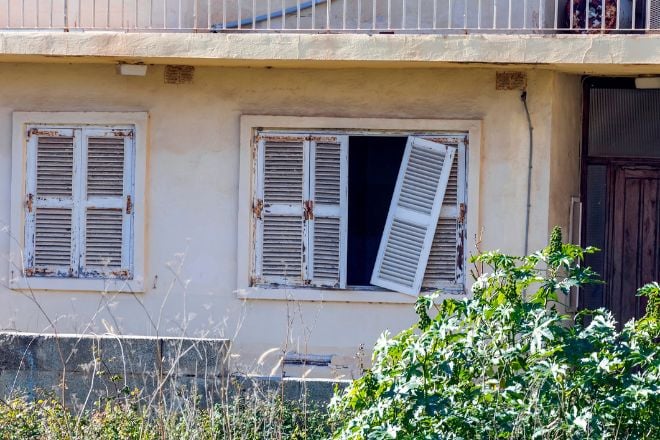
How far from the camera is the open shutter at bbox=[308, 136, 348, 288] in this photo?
11.0 meters

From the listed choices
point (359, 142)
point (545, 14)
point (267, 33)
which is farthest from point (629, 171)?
point (267, 33)

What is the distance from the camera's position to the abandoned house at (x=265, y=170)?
1082 cm

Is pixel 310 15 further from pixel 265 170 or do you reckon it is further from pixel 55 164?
pixel 55 164

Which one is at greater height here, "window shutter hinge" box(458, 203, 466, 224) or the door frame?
the door frame

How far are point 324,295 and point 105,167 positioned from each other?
2283 millimetres

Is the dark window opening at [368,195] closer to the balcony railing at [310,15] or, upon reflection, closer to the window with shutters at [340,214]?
the window with shutters at [340,214]

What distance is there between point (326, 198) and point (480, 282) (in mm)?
4341

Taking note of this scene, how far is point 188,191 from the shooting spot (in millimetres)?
11133

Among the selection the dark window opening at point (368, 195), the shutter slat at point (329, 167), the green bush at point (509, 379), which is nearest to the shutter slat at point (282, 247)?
the shutter slat at point (329, 167)

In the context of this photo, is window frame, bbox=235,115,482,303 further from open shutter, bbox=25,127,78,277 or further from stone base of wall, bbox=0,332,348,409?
stone base of wall, bbox=0,332,348,409

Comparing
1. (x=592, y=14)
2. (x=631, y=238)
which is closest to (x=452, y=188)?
(x=592, y=14)

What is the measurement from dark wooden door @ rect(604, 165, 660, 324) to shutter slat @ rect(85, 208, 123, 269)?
181 inches

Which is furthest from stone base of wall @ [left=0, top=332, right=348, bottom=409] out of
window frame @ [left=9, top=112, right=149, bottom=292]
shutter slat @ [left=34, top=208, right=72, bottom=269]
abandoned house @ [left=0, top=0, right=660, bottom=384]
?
shutter slat @ [left=34, top=208, right=72, bottom=269]

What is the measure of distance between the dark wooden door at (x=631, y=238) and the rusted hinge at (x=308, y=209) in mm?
2947
